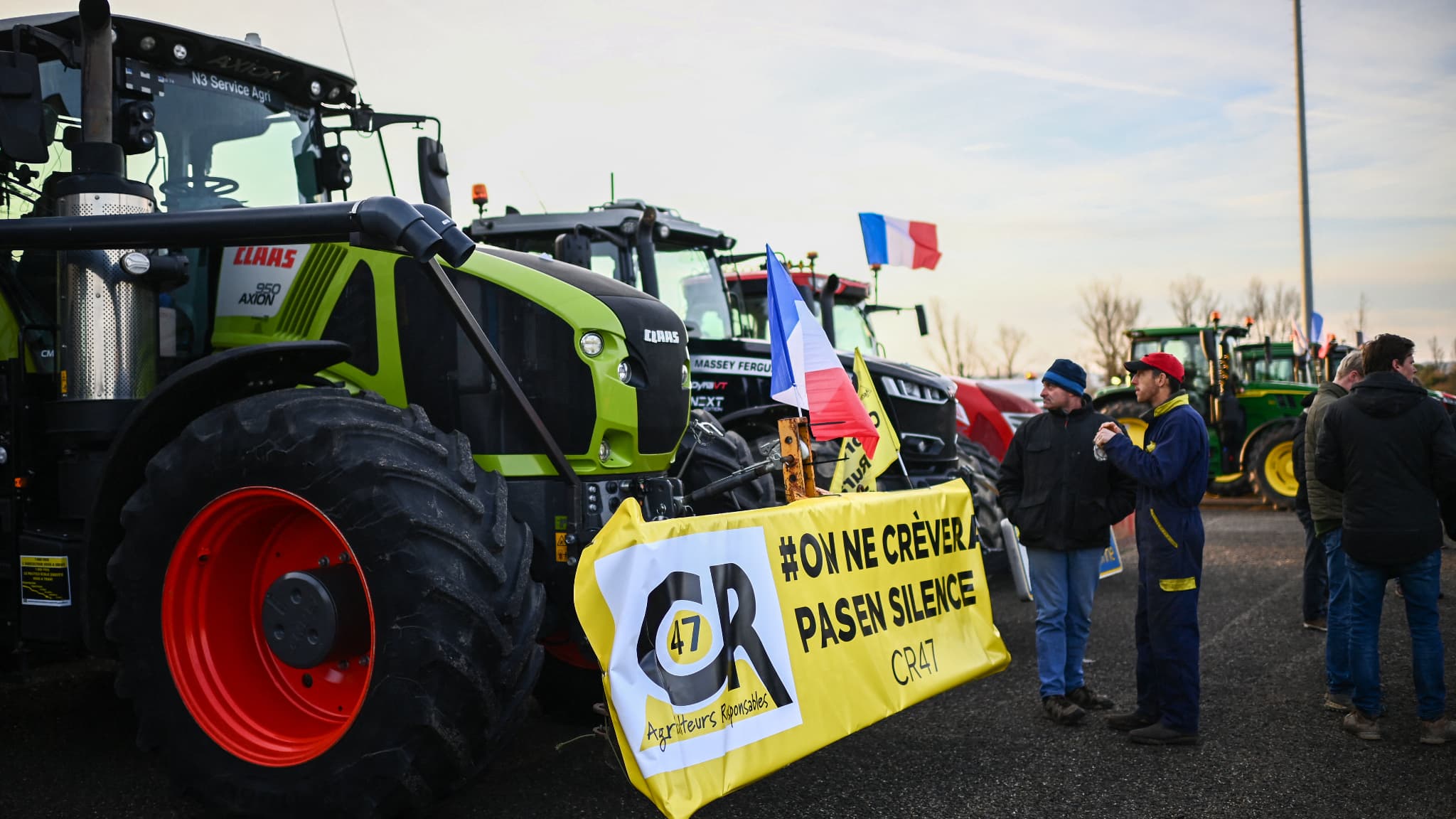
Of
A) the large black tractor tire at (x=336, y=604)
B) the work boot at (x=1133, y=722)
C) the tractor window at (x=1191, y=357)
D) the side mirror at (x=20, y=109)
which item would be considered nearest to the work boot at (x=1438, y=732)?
the work boot at (x=1133, y=722)

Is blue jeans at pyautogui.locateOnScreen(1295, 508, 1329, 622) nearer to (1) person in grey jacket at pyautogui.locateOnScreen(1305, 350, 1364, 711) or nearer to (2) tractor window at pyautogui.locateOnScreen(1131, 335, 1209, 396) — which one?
(1) person in grey jacket at pyautogui.locateOnScreen(1305, 350, 1364, 711)

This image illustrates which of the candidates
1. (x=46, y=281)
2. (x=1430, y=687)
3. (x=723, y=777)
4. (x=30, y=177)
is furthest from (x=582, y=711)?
(x=1430, y=687)

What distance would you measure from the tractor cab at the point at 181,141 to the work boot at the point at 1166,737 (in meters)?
4.14

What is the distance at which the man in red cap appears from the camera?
5.23 meters

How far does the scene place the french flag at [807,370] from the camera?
17.4ft

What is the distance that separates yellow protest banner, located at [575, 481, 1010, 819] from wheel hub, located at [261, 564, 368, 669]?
851 millimetres

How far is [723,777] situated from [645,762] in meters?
0.35

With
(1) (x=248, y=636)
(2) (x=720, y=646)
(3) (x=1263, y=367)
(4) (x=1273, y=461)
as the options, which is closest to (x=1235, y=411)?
(4) (x=1273, y=461)

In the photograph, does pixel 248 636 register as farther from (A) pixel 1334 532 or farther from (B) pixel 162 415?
(A) pixel 1334 532

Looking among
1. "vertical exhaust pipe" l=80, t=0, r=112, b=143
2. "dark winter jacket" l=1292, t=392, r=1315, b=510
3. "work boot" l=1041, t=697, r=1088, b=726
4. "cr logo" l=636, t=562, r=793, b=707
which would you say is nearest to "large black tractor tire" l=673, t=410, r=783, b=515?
"cr logo" l=636, t=562, r=793, b=707

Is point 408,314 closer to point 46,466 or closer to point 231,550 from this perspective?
point 231,550

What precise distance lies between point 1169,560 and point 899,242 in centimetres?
844

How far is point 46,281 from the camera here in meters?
4.89

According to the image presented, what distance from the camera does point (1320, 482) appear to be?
582cm
